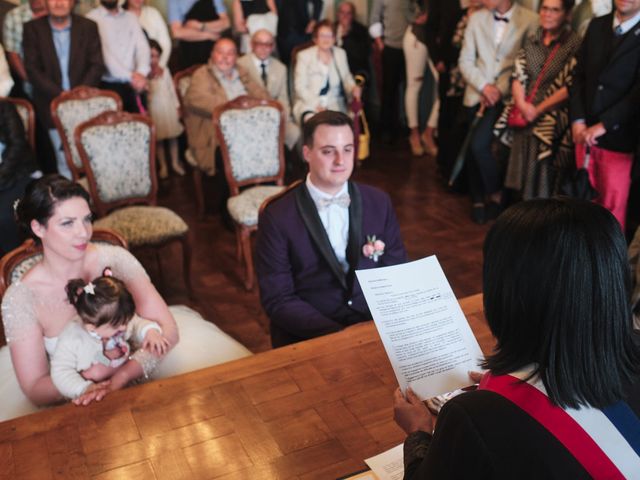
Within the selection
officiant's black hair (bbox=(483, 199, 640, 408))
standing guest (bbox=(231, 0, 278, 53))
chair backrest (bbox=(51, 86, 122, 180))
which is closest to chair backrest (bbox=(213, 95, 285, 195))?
chair backrest (bbox=(51, 86, 122, 180))

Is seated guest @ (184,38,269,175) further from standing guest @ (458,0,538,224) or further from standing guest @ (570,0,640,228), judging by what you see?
standing guest @ (570,0,640,228)

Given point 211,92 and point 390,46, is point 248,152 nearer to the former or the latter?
point 211,92

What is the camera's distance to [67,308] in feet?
6.57

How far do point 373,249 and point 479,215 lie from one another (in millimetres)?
2517

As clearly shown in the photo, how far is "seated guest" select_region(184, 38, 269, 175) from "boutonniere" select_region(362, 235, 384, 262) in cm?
261

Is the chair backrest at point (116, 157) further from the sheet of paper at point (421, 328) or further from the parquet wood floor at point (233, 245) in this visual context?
the sheet of paper at point (421, 328)

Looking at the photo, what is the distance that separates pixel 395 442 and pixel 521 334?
533 mm

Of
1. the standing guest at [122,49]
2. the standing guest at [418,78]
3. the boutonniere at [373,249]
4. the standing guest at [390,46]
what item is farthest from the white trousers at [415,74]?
the boutonniere at [373,249]

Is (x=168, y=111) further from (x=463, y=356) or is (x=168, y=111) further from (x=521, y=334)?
(x=521, y=334)

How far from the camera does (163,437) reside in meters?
1.41

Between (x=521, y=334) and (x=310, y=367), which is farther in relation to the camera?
(x=310, y=367)

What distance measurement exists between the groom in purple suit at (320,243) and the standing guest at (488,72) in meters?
2.46

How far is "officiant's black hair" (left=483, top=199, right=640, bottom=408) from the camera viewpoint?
2.97ft

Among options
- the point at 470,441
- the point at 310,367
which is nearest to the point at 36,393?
the point at 310,367
